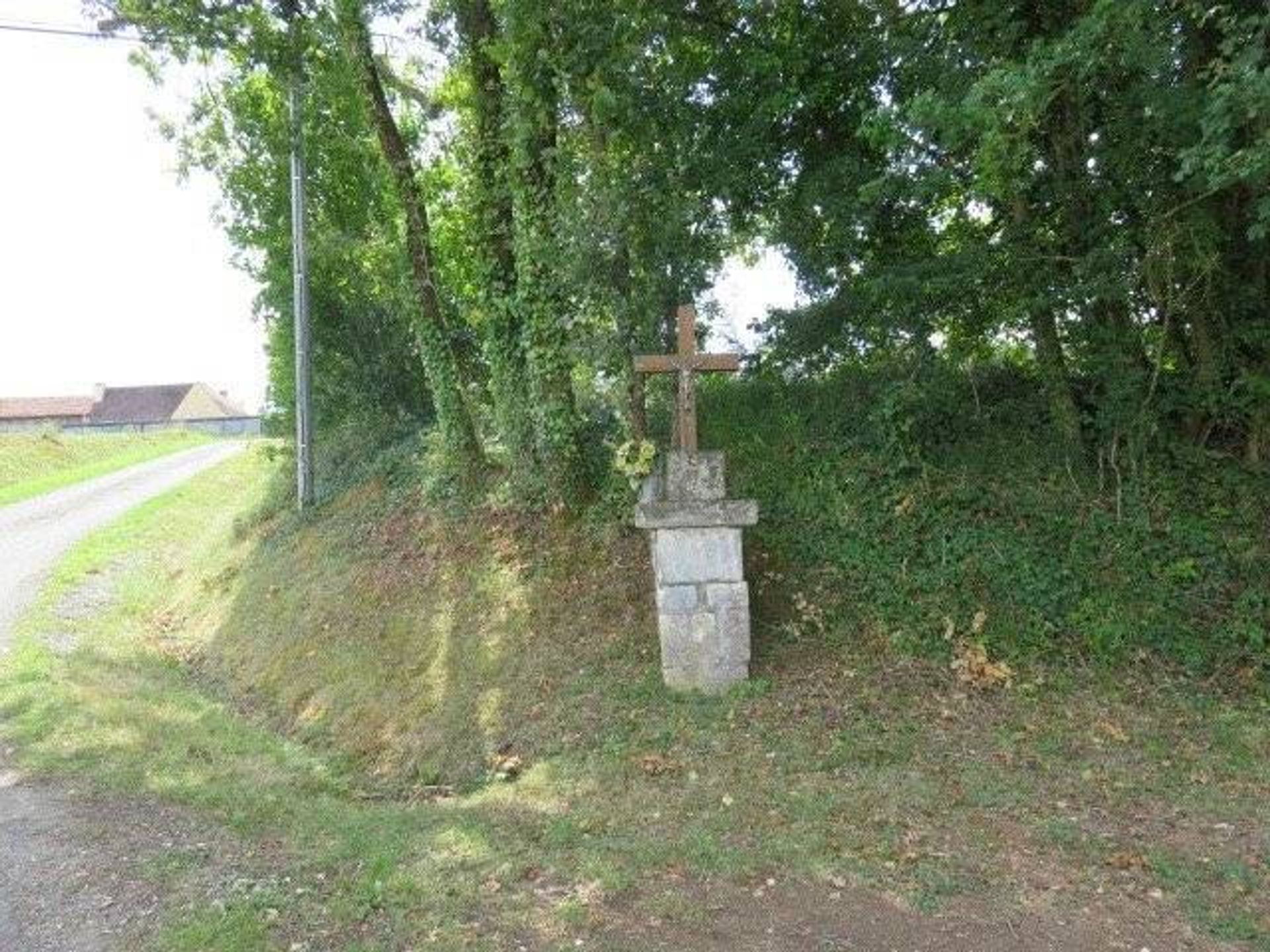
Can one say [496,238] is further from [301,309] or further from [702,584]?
[702,584]

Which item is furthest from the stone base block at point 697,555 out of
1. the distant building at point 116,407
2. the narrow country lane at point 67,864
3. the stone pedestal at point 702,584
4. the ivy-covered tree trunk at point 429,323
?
the distant building at point 116,407

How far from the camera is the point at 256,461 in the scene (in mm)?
23984

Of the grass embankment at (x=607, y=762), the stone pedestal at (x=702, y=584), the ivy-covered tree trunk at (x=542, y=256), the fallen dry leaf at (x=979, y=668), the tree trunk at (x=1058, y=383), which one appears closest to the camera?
the grass embankment at (x=607, y=762)

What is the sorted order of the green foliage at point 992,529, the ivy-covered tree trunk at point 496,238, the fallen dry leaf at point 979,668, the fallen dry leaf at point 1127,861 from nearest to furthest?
1. the fallen dry leaf at point 1127,861
2. the fallen dry leaf at point 979,668
3. the green foliage at point 992,529
4. the ivy-covered tree trunk at point 496,238

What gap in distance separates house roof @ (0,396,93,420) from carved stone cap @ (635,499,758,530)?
74392 millimetres

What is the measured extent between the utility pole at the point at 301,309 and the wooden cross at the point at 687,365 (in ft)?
24.4

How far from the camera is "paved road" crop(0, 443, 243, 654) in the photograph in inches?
523

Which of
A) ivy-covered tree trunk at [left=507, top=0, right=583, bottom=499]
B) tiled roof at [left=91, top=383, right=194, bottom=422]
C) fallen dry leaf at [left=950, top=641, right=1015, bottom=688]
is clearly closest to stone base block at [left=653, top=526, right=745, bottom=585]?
fallen dry leaf at [left=950, top=641, right=1015, bottom=688]

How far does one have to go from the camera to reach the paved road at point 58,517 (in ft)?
43.6

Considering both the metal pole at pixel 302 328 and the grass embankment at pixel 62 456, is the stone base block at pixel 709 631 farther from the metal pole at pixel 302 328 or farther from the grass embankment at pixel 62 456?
the grass embankment at pixel 62 456

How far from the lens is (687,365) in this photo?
6938 mm

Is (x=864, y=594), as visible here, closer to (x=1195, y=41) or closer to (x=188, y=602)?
(x=1195, y=41)

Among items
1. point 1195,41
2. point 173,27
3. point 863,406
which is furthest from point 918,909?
point 173,27

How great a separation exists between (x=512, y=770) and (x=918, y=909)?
10.6 feet
